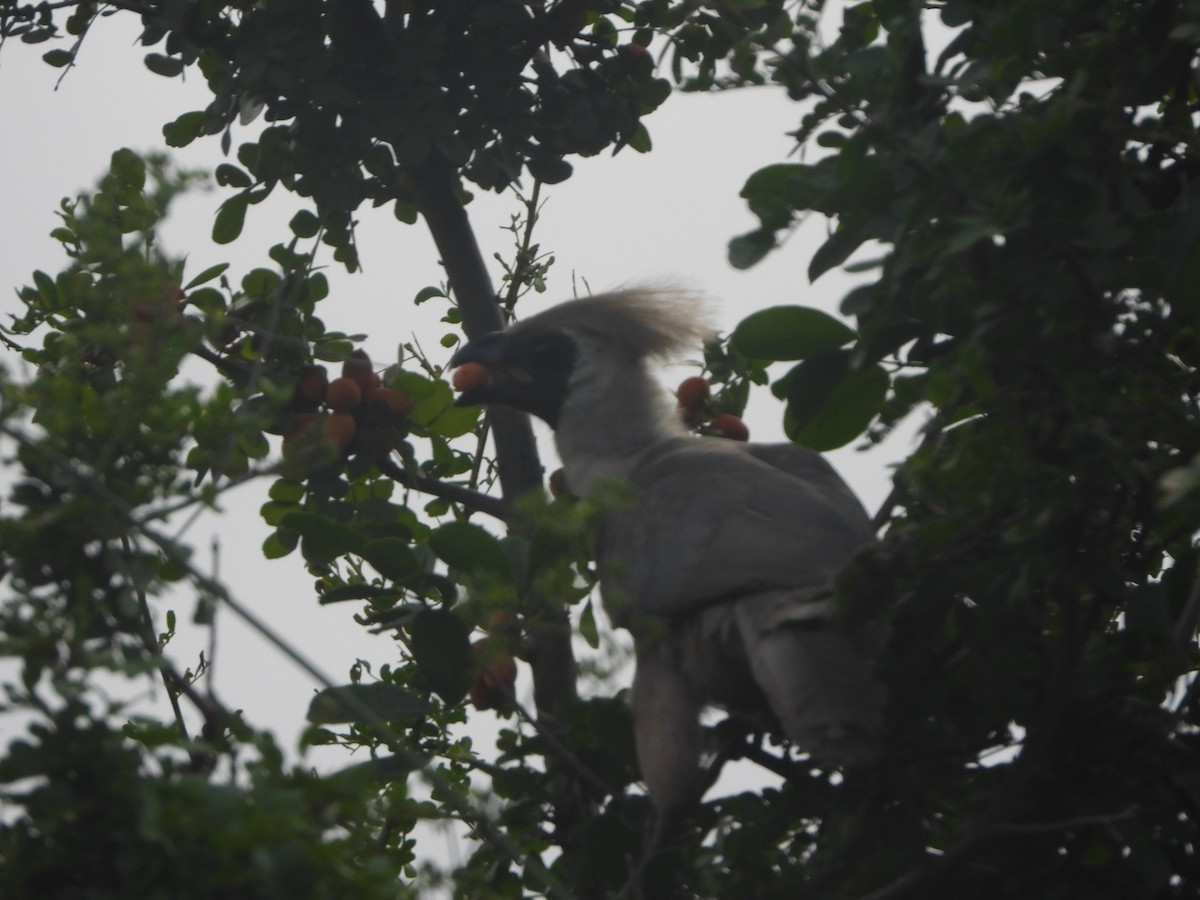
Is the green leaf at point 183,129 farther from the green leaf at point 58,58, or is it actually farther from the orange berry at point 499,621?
the orange berry at point 499,621

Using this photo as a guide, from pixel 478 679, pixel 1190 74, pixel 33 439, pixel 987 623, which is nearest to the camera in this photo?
pixel 33 439

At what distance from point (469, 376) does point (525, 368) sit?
1.32 feet

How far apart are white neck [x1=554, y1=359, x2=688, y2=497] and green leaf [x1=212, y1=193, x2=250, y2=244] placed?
1124 mm

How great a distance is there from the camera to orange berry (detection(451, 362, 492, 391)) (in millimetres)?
3850

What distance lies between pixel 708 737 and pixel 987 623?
3.04ft

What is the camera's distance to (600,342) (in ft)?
14.5

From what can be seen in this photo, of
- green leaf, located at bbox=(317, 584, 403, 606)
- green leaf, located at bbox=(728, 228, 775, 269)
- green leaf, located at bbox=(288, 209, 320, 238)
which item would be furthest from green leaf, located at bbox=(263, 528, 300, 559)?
green leaf, located at bbox=(728, 228, 775, 269)

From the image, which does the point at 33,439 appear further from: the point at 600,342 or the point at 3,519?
the point at 600,342

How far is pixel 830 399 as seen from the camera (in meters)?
3.08

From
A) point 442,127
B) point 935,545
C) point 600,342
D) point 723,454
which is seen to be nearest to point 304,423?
point 442,127

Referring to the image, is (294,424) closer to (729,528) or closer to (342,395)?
(342,395)

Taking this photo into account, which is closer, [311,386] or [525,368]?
[311,386]

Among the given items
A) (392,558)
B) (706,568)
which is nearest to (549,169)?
(706,568)

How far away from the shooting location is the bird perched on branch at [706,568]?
2.66 m
